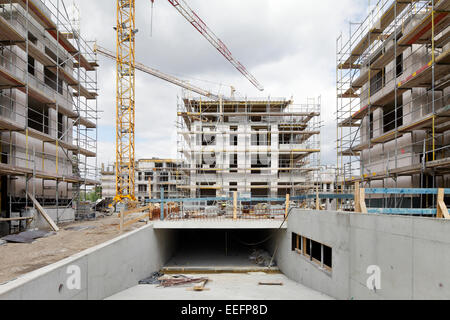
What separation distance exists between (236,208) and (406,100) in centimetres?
1050

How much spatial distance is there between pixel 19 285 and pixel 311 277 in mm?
8724

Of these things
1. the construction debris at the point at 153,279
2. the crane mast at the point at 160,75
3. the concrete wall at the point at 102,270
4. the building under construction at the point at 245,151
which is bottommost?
the construction debris at the point at 153,279

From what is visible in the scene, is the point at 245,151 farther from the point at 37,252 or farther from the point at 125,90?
the point at 37,252

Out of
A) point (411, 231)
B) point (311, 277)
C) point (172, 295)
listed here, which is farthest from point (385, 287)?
point (172, 295)

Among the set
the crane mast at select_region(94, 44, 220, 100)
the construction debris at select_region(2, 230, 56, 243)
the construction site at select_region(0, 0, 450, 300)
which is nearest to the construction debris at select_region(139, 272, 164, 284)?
the construction site at select_region(0, 0, 450, 300)

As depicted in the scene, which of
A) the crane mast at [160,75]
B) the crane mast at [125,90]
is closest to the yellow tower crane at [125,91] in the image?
the crane mast at [125,90]

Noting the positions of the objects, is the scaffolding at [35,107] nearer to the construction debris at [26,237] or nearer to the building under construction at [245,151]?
the construction debris at [26,237]

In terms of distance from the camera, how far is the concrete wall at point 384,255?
5.04m

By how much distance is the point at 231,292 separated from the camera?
10086mm

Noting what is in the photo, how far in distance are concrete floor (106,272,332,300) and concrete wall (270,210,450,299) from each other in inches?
26.8

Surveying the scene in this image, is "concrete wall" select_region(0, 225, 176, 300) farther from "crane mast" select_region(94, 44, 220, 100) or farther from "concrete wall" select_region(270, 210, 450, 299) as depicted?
"crane mast" select_region(94, 44, 220, 100)

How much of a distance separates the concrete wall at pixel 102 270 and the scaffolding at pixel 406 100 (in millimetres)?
11145

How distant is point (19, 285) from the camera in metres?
5.01

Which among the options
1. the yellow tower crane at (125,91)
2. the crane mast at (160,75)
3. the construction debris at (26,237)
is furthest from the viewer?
the crane mast at (160,75)
